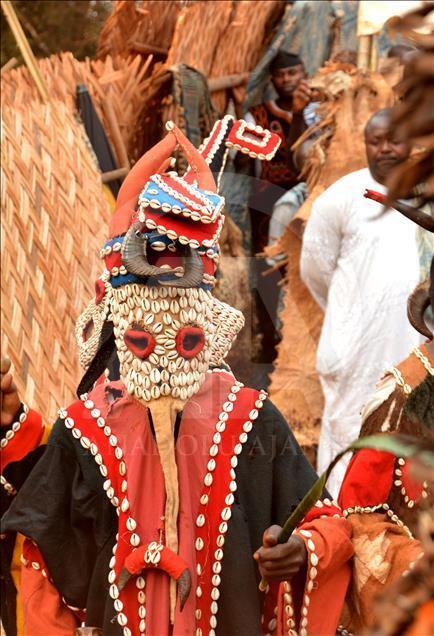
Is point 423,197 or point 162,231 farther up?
point 423,197

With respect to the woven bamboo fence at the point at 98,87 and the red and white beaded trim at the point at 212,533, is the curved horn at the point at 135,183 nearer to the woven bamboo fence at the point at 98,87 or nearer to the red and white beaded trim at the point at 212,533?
the red and white beaded trim at the point at 212,533

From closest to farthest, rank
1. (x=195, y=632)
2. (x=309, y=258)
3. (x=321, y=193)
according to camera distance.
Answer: (x=195, y=632) < (x=309, y=258) < (x=321, y=193)

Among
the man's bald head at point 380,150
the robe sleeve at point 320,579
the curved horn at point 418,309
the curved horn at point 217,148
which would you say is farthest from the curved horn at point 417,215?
the man's bald head at point 380,150

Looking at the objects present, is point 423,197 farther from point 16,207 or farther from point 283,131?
point 283,131

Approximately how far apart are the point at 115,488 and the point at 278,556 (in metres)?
0.64

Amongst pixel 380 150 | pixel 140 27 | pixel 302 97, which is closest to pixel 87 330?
pixel 380 150

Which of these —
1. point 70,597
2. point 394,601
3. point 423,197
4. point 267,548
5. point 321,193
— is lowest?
point 321,193

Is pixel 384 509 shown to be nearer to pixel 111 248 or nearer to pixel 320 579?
pixel 320 579

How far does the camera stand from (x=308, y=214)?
26.0 ft

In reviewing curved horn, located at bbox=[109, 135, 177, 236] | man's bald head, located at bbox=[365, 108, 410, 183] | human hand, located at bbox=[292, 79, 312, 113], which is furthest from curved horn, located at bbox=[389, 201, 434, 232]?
human hand, located at bbox=[292, 79, 312, 113]

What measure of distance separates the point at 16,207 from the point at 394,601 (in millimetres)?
5911

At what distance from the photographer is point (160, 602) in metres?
4.24

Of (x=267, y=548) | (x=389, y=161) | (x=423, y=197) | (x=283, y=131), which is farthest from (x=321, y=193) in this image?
(x=423, y=197)

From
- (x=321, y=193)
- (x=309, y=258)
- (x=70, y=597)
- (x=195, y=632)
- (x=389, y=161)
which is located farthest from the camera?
(x=321, y=193)
